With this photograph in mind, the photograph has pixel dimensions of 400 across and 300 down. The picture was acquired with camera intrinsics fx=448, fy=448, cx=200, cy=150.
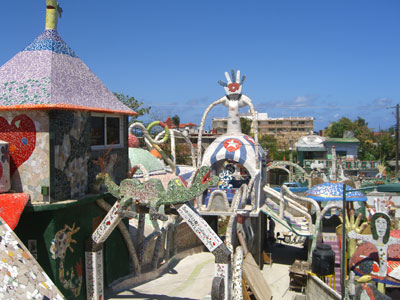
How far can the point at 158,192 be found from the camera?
1103 cm

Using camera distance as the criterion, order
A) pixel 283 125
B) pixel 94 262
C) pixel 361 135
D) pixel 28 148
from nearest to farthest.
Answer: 1. pixel 28 148
2. pixel 94 262
3. pixel 361 135
4. pixel 283 125

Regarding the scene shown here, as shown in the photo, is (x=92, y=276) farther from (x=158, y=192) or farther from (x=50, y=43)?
(x=50, y=43)

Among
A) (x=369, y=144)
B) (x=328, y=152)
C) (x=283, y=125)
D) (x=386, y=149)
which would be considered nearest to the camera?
(x=328, y=152)

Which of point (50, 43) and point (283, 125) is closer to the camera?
point (50, 43)

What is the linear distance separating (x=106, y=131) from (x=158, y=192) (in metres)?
2.77

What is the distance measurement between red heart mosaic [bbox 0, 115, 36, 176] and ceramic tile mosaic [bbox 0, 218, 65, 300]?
2.52m

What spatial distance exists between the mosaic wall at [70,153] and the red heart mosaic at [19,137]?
0.55m

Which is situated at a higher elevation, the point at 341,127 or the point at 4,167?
the point at 341,127

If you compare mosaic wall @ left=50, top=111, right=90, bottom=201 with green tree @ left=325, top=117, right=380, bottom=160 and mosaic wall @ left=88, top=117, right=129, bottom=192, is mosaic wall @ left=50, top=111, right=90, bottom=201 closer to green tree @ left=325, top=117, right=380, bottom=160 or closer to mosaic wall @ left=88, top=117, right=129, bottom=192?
mosaic wall @ left=88, top=117, right=129, bottom=192

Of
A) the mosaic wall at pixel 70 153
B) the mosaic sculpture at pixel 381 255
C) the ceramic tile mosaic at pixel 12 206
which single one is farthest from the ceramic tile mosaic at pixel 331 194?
the ceramic tile mosaic at pixel 12 206

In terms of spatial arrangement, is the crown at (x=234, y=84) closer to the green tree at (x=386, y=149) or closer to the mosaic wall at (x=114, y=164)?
the mosaic wall at (x=114, y=164)

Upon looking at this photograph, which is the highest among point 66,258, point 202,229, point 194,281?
point 202,229

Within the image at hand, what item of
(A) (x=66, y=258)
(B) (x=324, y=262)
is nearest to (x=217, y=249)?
(B) (x=324, y=262)

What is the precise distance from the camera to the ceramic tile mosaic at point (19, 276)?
7316mm
